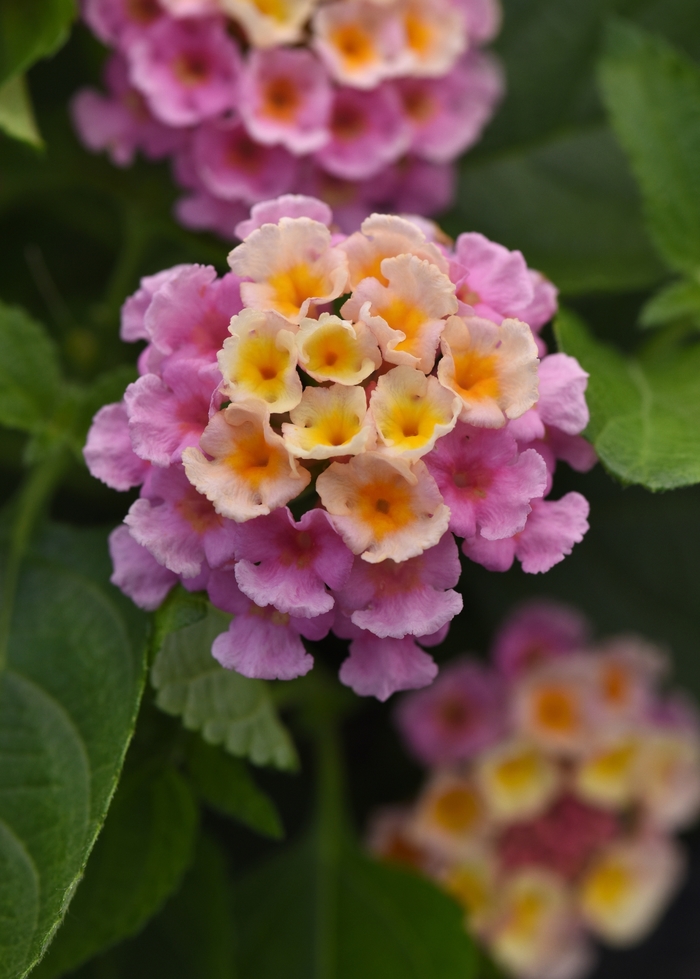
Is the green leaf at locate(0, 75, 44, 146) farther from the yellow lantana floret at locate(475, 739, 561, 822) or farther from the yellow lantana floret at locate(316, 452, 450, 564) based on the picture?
the yellow lantana floret at locate(475, 739, 561, 822)

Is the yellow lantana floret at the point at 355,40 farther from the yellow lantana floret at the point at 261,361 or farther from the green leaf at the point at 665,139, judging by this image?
the yellow lantana floret at the point at 261,361

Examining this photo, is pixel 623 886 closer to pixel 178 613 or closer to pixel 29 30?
pixel 178 613

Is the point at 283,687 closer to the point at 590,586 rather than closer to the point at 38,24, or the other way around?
the point at 590,586

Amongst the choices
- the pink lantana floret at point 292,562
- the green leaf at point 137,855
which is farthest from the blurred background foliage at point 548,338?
the pink lantana floret at point 292,562

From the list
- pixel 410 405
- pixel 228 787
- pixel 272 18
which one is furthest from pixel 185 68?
pixel 228 787

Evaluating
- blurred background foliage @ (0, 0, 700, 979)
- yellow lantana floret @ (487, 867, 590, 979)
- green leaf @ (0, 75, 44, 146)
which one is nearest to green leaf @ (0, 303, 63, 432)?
blurred background foliage @ (0, 0, 700, 979)

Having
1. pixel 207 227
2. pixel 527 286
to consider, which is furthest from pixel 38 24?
pixel 527 286

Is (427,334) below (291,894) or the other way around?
the other way around
